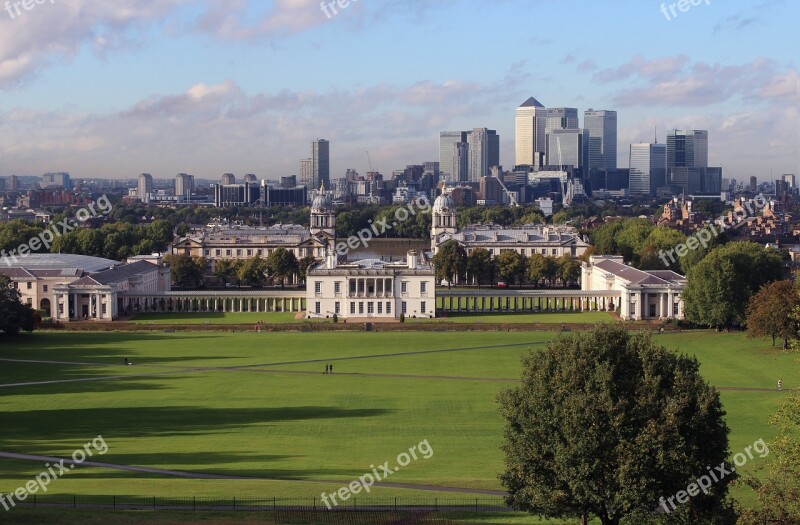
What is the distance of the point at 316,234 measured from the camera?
144 metres

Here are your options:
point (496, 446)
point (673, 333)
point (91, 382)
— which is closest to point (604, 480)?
point (496, 446)

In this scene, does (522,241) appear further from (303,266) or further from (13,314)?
(13,314)

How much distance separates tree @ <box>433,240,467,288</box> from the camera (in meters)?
Result: 110

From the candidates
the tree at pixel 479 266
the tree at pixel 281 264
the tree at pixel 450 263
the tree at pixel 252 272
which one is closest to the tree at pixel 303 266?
the tree at pixel 281 264

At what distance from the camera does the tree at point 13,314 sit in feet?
236

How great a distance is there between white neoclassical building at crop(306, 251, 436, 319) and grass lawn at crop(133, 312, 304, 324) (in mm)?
2704

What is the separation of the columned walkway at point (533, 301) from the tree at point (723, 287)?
13902 millimetres

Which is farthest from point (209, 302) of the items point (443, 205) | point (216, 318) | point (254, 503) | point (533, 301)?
point (254, 503)

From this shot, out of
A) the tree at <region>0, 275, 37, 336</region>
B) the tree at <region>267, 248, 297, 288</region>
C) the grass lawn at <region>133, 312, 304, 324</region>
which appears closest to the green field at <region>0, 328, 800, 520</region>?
the tree at <region>0, 275, 37, 336</region>

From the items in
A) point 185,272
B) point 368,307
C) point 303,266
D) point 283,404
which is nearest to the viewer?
point 283,404

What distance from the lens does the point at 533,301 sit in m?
97.7

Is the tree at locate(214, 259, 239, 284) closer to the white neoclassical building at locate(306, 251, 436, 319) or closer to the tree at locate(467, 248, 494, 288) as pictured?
the tree at locate(467, 248, 494, 288)

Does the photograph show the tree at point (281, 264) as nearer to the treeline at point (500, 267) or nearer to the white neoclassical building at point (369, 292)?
the treeline at point (500, 267)

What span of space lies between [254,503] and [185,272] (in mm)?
81010
